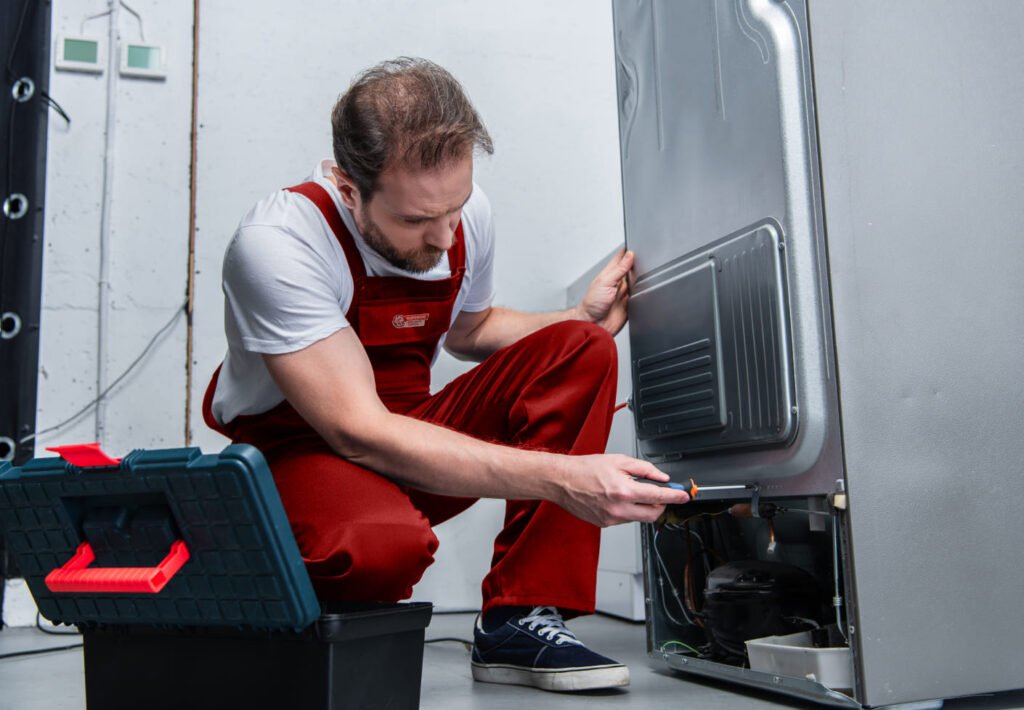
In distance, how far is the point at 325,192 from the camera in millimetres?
1309

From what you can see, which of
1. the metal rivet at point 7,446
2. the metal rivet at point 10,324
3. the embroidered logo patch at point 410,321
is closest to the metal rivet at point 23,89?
the metal rivet at point 10,324

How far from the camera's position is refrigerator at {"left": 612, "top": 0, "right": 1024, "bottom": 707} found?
102 centimetres

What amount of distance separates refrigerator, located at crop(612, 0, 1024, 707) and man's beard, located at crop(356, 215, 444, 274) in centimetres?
36

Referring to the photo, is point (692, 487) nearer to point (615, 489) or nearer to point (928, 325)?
point (615, 489)

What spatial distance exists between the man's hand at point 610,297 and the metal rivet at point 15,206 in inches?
60.4

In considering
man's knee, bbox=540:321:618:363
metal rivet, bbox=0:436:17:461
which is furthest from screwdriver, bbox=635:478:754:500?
metal rivet, bbox=0:436:17:461

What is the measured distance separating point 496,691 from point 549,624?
0.11 meters

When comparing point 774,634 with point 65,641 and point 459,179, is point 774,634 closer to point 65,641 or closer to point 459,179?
point 459,179

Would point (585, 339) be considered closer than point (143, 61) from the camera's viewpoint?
Yes

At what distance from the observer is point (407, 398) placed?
143 centimetres

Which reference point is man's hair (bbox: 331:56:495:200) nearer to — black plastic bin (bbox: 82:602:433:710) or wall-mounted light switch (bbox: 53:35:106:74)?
black plastic bin (bbox: 82:602:433:710)

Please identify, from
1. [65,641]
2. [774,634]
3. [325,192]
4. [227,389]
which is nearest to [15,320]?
[65,641]

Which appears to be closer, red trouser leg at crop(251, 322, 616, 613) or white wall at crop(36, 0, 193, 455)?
red trouser leg at crop(251, 322, 616, 613)

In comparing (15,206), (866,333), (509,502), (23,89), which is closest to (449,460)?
(509,502)
